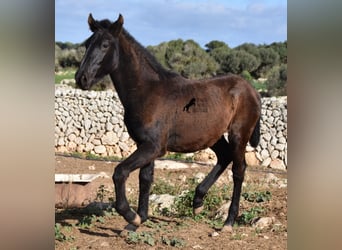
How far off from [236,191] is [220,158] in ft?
0.92

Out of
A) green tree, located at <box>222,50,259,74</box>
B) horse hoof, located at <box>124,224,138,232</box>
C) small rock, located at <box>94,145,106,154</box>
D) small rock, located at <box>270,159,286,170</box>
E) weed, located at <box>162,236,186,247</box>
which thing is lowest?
weed, located at <box>162,236,186,247</box>

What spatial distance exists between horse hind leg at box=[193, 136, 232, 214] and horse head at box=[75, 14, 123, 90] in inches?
42.0

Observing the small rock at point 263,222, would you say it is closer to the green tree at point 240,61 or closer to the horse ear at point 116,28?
the green tree at point 240,61

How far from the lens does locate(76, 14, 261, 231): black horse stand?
3.02 metres

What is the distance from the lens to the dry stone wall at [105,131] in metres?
4.40

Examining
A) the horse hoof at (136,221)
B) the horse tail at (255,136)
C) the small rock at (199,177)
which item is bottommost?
the horse hoof at (136,221)

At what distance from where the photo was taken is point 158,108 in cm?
321

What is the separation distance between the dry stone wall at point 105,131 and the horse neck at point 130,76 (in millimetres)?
1226

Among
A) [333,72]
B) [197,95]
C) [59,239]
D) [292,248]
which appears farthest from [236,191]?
[333,72]

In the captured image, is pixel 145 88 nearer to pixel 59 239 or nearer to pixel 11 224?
pixel 59 239

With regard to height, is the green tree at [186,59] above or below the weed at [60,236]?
above

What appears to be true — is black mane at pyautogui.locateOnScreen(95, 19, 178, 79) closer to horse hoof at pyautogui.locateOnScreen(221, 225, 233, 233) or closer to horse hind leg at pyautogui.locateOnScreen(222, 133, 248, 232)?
horse hind leg at pyautogui.locateOnScreen(222, 133, 248, 232)

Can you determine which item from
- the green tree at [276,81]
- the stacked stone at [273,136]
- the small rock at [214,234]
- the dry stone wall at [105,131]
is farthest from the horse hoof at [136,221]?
the green tree at [276,81]

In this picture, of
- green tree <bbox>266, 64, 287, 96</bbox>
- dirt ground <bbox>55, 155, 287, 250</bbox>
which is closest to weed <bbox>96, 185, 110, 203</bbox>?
dirt ground <bbox>55, 155, 287, 250</bbox>
